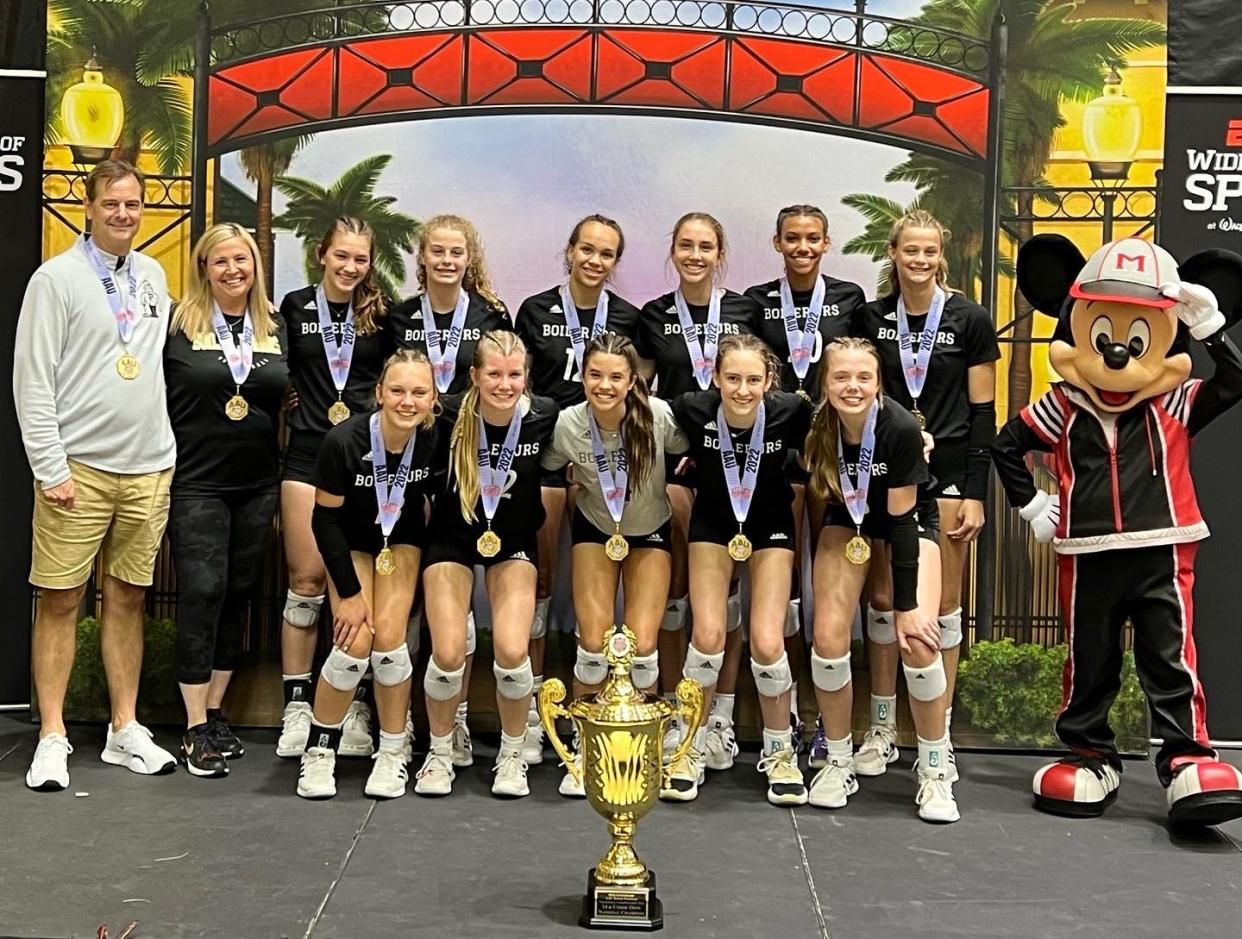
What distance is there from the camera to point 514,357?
4.61 m

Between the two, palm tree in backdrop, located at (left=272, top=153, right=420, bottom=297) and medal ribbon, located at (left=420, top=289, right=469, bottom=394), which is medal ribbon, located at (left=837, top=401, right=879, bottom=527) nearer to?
medal ribbon, located at (left=420, top=289, right=469, bottom=394)

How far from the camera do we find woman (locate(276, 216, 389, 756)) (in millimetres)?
5055

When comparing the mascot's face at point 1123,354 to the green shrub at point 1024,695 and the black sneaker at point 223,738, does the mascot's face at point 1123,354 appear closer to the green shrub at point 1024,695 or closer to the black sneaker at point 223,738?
the green shrub at point 1024,695

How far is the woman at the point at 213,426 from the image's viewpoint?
16.1ft

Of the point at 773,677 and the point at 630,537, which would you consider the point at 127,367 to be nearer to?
the point at 630,537

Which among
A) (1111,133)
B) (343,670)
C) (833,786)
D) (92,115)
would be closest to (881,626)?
(833,786)

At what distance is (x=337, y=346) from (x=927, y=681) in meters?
2.16

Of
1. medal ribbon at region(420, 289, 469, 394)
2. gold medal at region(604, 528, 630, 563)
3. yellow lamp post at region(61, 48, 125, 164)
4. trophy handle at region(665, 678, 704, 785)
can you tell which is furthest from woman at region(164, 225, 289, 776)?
trophy handle at region(665, 678, 704, 785)

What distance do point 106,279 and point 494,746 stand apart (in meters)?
1.99

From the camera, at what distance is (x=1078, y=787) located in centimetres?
463

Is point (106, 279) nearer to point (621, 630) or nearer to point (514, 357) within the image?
point (514, 357)

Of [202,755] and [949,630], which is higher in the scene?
[949,630]

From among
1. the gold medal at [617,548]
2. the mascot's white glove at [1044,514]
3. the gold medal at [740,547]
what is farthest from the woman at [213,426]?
the mascot's white glove at [1044,514]

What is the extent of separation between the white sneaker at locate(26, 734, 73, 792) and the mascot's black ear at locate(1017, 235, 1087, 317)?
3.31 meters
